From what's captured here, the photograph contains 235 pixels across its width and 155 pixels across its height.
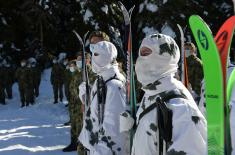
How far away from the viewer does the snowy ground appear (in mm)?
9492

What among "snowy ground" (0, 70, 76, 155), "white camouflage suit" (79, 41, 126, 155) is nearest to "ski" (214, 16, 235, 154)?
"white camouflage suit" (79, 41, 126, 155)

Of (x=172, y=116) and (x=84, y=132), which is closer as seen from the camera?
(x=172, y=116)

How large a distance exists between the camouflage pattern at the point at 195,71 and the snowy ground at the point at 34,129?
2.77 meters

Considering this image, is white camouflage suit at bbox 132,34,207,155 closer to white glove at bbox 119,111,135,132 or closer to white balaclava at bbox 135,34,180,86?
white balaclava at bbox 135,34,180,86

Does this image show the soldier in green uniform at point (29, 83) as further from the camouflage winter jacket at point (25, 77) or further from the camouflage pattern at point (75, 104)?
the camouflage pattern at point (75, 104)

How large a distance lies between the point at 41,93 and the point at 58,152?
45.2 ft

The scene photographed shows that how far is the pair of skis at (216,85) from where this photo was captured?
7.54 feet

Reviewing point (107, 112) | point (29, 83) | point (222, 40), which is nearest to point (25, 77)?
point (29, 83)

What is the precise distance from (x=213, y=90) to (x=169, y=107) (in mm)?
346

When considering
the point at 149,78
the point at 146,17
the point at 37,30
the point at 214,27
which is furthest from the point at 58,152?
the point at 37,30

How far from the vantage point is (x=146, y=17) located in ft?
59.2

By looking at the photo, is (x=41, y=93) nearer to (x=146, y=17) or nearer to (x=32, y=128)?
(x=146, y=17)

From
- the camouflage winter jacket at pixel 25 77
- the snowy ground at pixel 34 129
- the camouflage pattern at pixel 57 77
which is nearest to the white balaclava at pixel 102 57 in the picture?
the snowy ground at pixel 34 129

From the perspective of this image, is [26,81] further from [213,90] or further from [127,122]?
[213,90]
